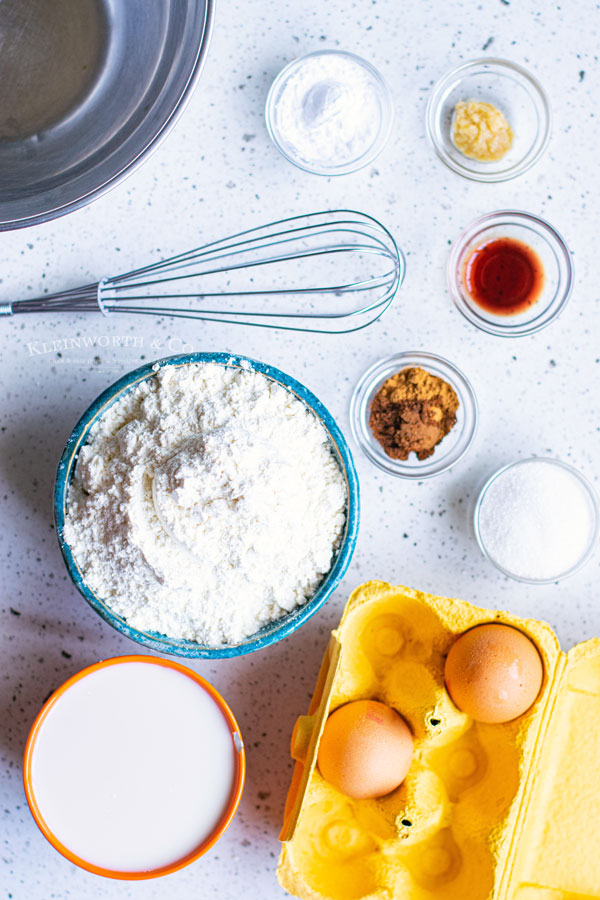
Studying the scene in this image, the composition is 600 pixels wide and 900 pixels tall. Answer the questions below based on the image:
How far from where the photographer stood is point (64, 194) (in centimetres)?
79

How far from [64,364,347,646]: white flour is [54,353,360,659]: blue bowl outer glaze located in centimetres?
1

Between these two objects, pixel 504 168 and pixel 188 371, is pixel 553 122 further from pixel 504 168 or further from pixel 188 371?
pixel 188 371

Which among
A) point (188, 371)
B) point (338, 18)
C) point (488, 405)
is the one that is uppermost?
point (338, 18)

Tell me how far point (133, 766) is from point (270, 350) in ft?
1.76

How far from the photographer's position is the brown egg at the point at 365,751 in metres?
0.87

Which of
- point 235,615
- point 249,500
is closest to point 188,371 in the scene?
point 249,500

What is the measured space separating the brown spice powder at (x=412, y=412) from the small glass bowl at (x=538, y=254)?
0.35 feet

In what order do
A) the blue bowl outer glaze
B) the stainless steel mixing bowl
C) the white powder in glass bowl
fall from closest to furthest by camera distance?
1. the stainless steel mixing bowl
2. the blue bowl outer glaze
3. the white powder in glass bowl

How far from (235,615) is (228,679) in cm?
17

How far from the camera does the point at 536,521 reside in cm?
98

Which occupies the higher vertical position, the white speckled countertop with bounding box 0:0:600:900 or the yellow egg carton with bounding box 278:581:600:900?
the white speckled countertop with bounding box 0:0:600:900

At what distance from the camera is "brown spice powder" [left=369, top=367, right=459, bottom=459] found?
0.99 m

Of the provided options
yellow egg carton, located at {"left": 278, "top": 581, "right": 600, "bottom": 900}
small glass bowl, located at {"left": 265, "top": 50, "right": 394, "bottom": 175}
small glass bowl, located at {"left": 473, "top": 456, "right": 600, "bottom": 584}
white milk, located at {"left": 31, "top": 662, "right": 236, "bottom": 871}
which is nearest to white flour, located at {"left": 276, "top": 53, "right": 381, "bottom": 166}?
small glass bowl, located at {"left": 265, "top": 50, "right": 394, "bottom": 175}

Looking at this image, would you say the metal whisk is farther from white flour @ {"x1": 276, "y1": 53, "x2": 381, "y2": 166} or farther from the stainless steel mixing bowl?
the stainless steel mixing bowl
